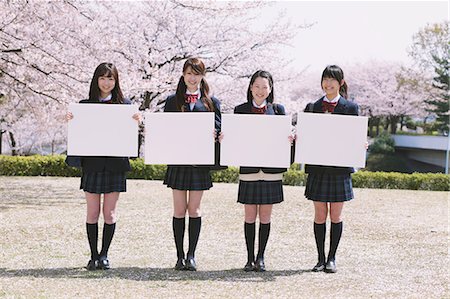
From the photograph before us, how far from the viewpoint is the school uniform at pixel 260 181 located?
4473 mm

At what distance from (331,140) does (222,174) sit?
967cm

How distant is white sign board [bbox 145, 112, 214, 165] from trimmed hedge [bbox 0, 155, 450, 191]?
9320mm

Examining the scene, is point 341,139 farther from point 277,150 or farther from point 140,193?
point 140,193

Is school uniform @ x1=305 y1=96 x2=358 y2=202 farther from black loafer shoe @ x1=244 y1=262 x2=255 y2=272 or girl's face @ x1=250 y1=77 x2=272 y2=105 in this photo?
black loafer shoe @ x1=244 y1=262 x2=255 y2=272

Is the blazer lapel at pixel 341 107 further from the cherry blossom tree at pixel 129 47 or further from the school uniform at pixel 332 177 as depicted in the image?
the cherry blossom tree at pixel 129 47

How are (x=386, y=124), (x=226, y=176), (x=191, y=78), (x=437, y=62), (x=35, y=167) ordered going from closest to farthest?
1. (x=191, y=78)
2. (x=226, y=176)
3. (x=35, y=167)
4. (x=437, y=62)
5. (x=386, y=124)

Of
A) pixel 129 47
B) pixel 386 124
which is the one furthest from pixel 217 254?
pixel 386 124

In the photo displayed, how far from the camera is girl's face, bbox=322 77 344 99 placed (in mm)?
4430

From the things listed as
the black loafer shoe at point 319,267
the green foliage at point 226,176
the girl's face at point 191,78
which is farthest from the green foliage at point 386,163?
the girl's face at point 191,78

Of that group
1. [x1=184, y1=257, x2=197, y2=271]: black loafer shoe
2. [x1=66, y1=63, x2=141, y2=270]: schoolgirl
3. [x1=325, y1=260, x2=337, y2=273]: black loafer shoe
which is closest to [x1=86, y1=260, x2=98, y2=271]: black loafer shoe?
[x1=66, y1=63, x2=141, y2=270]: schoolgirl

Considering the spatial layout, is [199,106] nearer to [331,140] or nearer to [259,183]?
[259,183]

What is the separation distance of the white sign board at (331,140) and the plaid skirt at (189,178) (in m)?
0.70

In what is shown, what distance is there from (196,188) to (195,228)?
336 millimetres

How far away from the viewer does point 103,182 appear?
4449 millimetres
